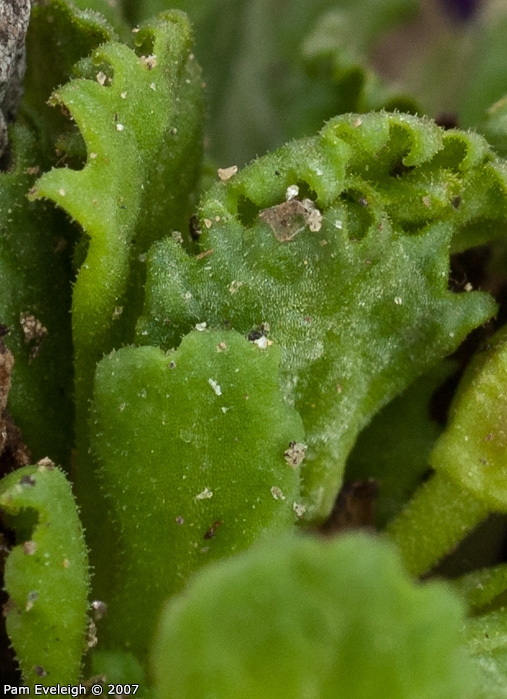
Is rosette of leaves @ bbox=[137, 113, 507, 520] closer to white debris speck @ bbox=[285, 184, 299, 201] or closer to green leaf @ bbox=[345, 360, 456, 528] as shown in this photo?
white debris speck @ bbox=[285, 184, 299, 201]

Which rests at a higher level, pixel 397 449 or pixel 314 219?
pixel 314 219

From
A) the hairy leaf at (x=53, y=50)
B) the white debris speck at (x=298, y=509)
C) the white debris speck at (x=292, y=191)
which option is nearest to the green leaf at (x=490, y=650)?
the white debris speck at (x=298, y=509)

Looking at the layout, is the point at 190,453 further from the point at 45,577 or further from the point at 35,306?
the point at 35,306

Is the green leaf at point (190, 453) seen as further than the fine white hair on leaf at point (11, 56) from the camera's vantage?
No

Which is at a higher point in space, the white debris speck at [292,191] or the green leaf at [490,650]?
the white debris speck at [292,191]

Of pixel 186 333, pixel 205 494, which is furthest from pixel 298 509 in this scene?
pixel 186 333

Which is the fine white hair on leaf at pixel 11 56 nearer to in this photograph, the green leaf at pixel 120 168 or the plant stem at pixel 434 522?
the green leaf at pixel 120 168

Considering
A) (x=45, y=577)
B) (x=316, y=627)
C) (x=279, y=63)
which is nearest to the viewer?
(x=316, y=627)
